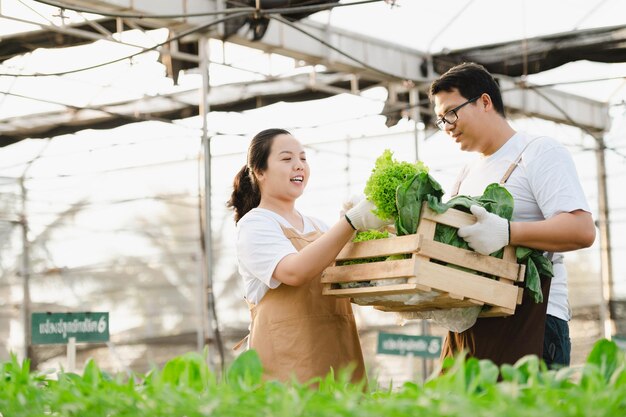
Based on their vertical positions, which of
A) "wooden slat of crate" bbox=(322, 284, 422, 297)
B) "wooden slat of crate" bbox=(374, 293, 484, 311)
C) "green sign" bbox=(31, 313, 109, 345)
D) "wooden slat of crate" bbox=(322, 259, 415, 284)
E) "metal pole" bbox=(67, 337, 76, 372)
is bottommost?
"metal pole" bbox=(67, 337, 76, 372)

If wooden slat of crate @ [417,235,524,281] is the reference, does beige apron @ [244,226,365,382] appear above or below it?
below

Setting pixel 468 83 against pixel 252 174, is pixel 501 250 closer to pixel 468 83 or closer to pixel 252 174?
pixel 468 83

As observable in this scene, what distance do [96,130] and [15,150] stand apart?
2.65ft

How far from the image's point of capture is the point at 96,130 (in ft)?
33.2

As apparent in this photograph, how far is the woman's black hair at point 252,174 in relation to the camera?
2.73 m

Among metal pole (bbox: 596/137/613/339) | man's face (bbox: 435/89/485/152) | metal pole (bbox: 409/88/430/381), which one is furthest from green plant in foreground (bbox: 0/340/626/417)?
metal pole (bbox: 596/137/613/339)

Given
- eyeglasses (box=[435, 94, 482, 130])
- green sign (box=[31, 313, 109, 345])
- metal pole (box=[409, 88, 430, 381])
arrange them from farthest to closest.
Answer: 1. metal pole (box=[409, 88, 430, 381])
2. green sign (box=[31, 313, 109, 345])
3. eyeglasses (box=[435, 94, 482, 130])

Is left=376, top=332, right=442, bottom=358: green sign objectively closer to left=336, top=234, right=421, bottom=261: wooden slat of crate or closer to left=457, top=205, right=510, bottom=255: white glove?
left=336, top=234, right=421, bottom=261: wooden slat of crate

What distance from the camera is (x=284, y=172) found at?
266cm

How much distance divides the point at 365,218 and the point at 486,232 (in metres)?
0.27

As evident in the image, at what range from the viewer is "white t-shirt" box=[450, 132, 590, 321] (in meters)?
2.30

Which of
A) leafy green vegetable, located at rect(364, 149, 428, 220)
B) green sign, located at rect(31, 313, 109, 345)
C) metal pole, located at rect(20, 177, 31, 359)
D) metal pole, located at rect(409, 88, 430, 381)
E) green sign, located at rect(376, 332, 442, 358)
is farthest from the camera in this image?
metal pole, located at rect(20, 177, 31, 359)

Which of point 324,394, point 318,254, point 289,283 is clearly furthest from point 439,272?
point 324,394

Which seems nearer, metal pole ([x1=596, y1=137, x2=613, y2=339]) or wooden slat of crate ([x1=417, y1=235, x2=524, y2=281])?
wooden slat of crate ([x1=417, y1=235, x2=524, y2=281])
